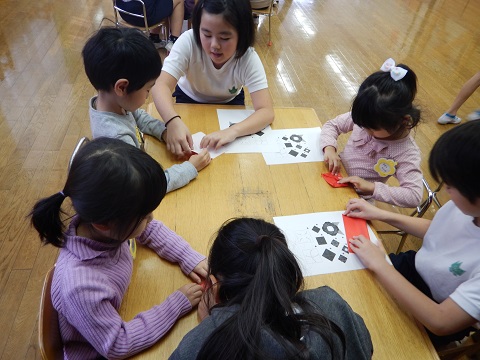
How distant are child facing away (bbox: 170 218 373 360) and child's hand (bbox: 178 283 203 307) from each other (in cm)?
11

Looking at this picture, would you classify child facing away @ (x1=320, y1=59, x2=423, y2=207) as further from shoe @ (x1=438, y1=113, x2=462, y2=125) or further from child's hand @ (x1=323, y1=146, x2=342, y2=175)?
shoe @ (x1=438, y1=113, x2=462, y2=125)

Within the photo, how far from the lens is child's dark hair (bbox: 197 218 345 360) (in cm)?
54

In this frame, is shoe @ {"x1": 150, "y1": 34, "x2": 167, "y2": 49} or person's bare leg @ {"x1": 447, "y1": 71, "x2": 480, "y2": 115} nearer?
person's bare leg @ {"x1": 447, "y1": 71, "x2": 480, "y2": 115}

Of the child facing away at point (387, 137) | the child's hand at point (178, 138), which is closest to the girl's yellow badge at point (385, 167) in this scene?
the child facing away at point (387, 137)

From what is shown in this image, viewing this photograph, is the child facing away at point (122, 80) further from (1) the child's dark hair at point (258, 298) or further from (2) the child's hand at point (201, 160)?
(1) the child's dark hair at point (258, 298)

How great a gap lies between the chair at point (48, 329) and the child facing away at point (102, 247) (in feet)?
0.04

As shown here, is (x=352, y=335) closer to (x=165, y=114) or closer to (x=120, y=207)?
(x=120, y=207)

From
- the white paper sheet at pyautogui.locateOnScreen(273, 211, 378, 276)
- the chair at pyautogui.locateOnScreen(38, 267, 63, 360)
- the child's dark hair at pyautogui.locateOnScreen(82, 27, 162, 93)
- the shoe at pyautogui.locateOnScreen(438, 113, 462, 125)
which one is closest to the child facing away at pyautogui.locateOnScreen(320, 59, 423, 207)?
the white paper sheet at pyautogui.locateOnScreen(273, 211, 378, 276)

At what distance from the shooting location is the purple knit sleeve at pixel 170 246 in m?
0.89

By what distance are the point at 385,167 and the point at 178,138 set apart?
84 centimetres

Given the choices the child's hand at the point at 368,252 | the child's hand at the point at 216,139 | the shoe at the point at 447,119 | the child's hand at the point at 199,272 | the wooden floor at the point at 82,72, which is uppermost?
the child's hand at the point at 368,252

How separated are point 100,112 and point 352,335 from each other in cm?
100

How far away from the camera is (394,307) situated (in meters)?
0.87

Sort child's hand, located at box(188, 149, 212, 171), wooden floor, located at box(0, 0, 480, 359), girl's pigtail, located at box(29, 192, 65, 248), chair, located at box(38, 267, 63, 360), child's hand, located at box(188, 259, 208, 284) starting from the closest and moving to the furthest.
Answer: chair, located at box(38, 267, 63, 360)
girl's pigtail, located at box(29, 192, 65, 248)
child's hand, located at box(188, 259, 208, 284)
child's hand, located at box(188, 149, 212, 171)
wooden floor, located at box(0, 0, 480, 359)
